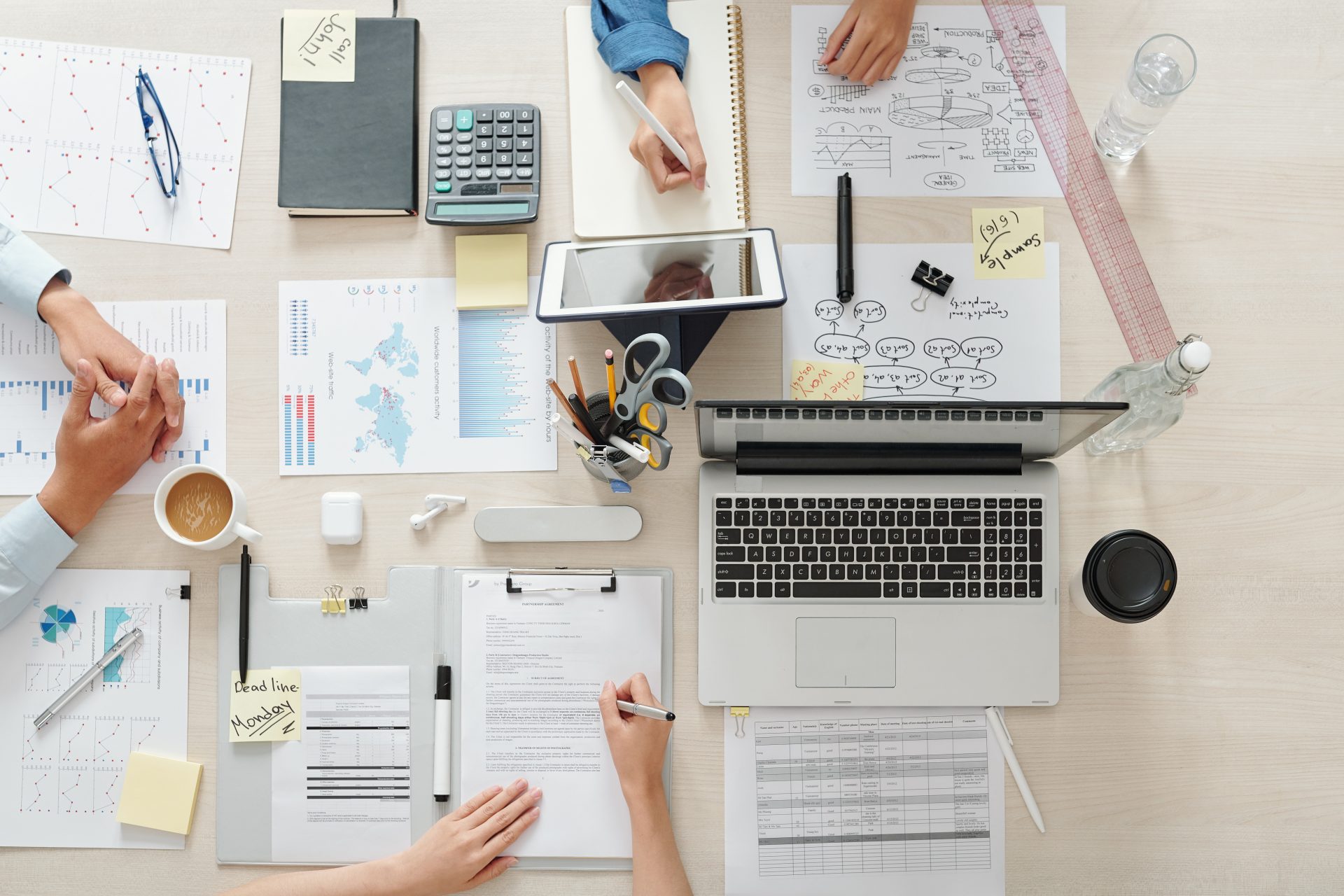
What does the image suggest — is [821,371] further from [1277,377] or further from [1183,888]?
[1183,888]

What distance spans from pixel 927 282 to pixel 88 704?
1.10 meters

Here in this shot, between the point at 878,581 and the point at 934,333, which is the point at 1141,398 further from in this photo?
the point at 878,581

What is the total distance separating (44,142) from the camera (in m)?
1.03

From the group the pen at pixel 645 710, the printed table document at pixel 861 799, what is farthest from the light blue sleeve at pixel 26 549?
the printed table document at pixel 861 799

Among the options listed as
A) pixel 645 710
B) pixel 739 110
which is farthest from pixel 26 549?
pixel 739 110

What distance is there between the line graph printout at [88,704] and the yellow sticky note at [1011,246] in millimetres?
1018

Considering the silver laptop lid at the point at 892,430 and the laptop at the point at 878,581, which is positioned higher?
the silver laptop lid at the point at 892,430

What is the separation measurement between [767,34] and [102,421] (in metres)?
0.90

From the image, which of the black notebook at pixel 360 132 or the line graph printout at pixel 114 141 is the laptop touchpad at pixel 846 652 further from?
the line graph printout at pixel 114 141

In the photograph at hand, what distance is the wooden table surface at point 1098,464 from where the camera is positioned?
98 cm

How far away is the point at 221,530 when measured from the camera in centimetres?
96

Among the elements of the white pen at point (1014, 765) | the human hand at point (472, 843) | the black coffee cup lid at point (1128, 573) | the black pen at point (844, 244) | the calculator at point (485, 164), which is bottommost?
the human hand at point (472, 843)

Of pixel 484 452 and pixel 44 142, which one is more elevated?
pixel 44 142

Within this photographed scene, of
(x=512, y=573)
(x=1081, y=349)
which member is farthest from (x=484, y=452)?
(x=1081, y=349)
